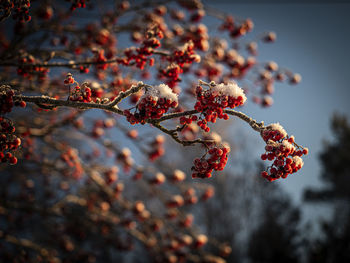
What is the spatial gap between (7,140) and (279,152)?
5.56 ft

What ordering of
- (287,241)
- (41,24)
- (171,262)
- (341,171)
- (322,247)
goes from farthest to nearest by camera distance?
(341,171)
(287,241)
(322,247)
(171,262)
(41,24)

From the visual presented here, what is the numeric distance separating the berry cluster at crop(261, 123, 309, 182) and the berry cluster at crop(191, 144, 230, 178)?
25cm

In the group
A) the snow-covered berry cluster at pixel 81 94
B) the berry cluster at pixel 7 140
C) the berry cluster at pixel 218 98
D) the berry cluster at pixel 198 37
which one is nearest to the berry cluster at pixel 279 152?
the berry cluster at pixel 218 98

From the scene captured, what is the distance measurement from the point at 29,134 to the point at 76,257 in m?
3.40

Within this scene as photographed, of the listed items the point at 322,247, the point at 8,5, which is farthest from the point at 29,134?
the point at 322,247

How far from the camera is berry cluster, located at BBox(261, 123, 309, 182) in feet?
4.05

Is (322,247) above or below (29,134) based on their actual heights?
above

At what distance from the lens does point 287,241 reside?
1050cm

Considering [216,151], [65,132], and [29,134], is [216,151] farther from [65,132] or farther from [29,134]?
[65,132]

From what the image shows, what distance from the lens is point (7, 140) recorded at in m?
Answer: 1.45

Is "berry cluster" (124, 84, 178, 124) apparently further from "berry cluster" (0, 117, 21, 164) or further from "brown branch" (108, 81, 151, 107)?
"berry cluster" (0, 117, 21, 164)

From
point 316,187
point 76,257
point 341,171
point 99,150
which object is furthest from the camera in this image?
point 316,187

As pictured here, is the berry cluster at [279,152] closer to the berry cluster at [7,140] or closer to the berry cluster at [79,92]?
the berry cluster at [79,92]

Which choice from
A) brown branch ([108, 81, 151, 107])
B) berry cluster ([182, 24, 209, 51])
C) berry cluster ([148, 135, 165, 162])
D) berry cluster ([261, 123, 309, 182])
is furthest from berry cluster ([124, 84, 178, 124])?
berry cluster ([148, 135, 165, 162])
